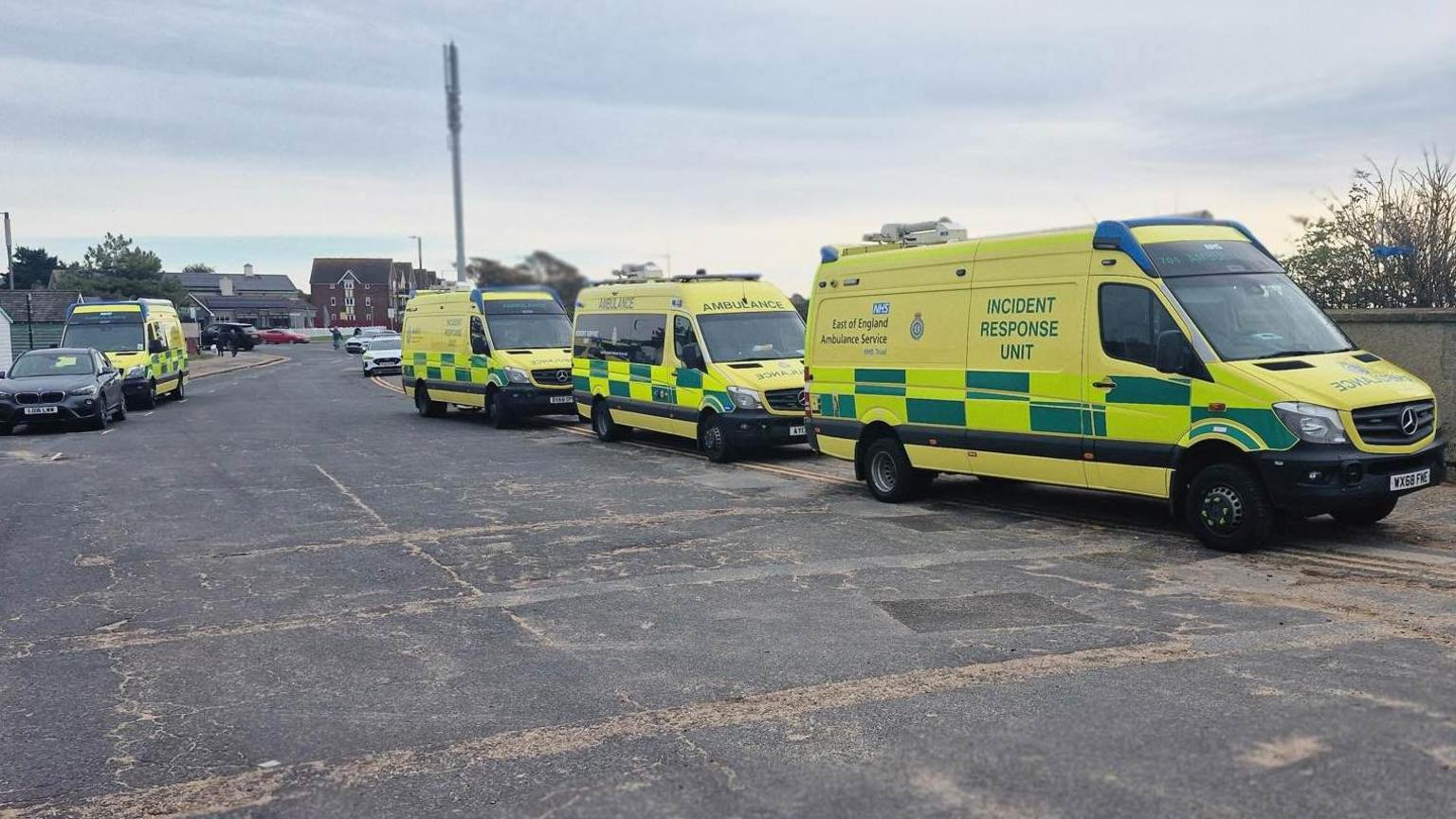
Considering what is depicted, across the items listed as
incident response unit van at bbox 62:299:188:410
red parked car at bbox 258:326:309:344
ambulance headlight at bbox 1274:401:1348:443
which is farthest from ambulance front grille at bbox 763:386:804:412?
red parked car at bbox 258:326:309:344

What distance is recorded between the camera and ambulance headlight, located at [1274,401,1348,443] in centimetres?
777

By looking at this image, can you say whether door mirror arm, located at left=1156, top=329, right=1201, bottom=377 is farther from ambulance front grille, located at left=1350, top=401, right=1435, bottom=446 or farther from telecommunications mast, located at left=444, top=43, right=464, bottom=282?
telecommunications mast, located at left=444, top=43, right=464, bottom=282

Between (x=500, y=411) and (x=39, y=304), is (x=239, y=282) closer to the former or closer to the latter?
(x=39, y=304)

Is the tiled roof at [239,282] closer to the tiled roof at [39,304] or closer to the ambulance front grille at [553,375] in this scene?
the tiled roof at [39,304]

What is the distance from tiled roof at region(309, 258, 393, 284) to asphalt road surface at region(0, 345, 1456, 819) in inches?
4723

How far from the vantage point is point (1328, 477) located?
304 inches

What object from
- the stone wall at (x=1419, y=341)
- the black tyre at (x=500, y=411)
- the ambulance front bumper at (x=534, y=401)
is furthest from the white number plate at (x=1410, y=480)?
the black tyre at (x=500, y=411)

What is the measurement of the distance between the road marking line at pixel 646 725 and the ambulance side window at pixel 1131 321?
2972 mm

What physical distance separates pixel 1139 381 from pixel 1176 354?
41 cm

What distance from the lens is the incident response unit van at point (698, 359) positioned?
14227mm

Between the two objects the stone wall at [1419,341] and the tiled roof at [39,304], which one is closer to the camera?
the stone wall at [1419,341]

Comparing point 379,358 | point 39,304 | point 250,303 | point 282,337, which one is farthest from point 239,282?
point 379,358

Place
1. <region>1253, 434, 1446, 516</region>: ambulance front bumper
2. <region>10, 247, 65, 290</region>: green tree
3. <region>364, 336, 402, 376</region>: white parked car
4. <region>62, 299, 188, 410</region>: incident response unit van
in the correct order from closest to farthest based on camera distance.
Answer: <region>1253, 434, 1446, 516</region>: ambulance front bumper < <region>62, 299, 188, 410</region>: incident response unit van < <region>364, 336, 402, 376</region>: white parked car < <region>10, 247, 65, 290</region>: green tree

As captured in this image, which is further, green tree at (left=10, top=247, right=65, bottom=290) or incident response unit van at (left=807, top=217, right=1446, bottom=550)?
green tree at (left=10, top=247, right=65, bottom=290)
